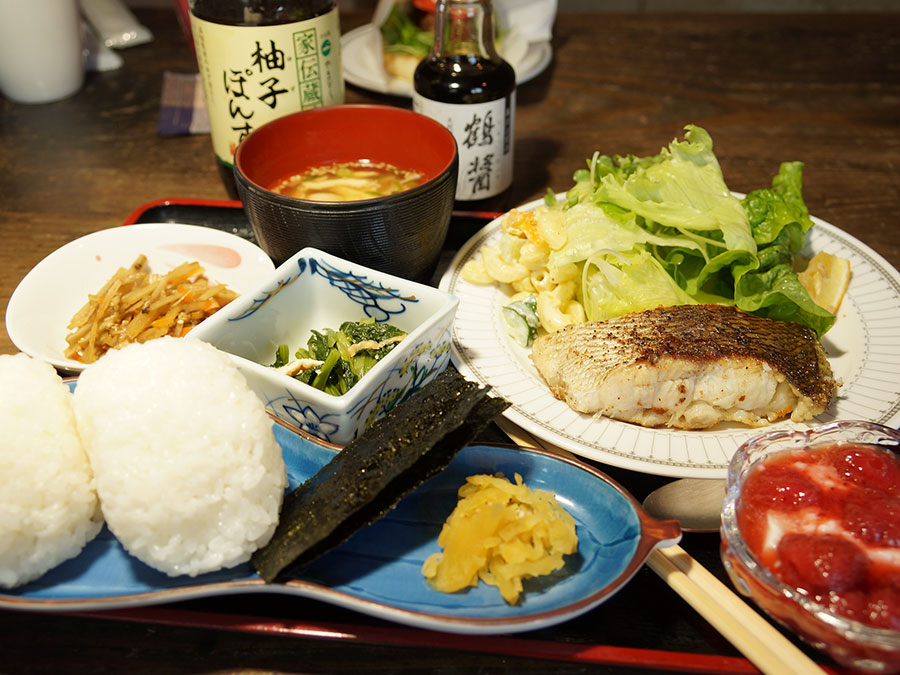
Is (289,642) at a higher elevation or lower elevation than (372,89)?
lower

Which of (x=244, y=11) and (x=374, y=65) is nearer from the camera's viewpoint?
(x=244, y=11)

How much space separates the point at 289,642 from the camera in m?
1.21

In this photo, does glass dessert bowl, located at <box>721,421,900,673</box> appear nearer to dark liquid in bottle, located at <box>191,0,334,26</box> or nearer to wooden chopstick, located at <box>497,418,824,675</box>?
wooden chopstick, located at <box>497,418,824,675</box>

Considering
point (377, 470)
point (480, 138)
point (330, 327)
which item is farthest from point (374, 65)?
point (377, 470)

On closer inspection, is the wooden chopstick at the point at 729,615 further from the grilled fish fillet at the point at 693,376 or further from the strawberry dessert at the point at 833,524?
the grilled fish fillet at the point at 693,376

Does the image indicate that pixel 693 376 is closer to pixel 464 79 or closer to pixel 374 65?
pixel 464 79

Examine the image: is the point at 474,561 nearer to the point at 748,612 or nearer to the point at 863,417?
the point at 748,612

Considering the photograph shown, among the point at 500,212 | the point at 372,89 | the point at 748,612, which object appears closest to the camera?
the point at 748,612

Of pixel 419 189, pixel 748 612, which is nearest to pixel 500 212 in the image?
pixel 419 189

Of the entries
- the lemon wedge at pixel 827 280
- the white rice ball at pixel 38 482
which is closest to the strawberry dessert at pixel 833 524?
the lemon wedge at pixel 827 280

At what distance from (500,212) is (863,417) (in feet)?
4.16

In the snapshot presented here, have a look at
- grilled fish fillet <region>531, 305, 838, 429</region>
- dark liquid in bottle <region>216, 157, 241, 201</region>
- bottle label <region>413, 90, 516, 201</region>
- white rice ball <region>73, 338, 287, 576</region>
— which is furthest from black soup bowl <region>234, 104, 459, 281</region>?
white rice ball <region>73, 338, 287, 576</region>

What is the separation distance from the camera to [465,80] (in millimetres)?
2133

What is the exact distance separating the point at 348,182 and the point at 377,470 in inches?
45.1
